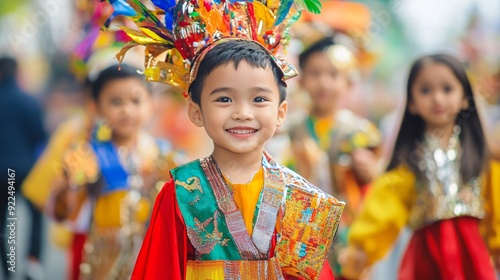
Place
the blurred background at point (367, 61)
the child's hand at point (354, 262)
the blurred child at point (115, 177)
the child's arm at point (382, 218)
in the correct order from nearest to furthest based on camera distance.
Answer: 1. the child's arm at point (382, 218)
2. the child's hand at point (354, 262)
3. the blurred child at point (115, 177)
4. the blurred background at point (367, 61)

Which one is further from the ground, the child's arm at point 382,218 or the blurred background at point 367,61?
the blurred background at point 367,61

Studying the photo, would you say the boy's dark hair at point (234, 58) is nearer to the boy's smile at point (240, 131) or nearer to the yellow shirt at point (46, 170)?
the boy's smile at point (240, 131)

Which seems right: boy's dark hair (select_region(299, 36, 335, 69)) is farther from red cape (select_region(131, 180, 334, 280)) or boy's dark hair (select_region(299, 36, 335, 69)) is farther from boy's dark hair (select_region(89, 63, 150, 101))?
red cape (select_region(131, 180, 334, 280))

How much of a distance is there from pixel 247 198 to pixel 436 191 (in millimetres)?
1574

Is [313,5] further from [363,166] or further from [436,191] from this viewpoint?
[363,166]

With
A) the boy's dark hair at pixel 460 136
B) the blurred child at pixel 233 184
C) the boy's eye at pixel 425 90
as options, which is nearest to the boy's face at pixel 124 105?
the boy's dark hair at pixel 460 136

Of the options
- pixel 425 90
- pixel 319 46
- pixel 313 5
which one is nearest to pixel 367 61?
pixel 319 46

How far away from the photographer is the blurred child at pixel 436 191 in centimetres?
435

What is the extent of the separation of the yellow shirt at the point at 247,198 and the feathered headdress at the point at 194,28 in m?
0.37

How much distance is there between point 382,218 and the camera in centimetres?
460

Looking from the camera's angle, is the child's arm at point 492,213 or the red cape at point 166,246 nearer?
the red cape at point 166,246

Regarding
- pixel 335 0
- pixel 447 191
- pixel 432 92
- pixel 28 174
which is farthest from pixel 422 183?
pixel 28 174

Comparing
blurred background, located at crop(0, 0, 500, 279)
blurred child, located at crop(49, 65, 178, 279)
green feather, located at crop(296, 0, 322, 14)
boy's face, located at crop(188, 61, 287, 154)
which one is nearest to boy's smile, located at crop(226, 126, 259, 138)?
boy's face, located at crop(188, 61, 287, 154)

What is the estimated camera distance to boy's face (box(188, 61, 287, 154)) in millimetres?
3010
